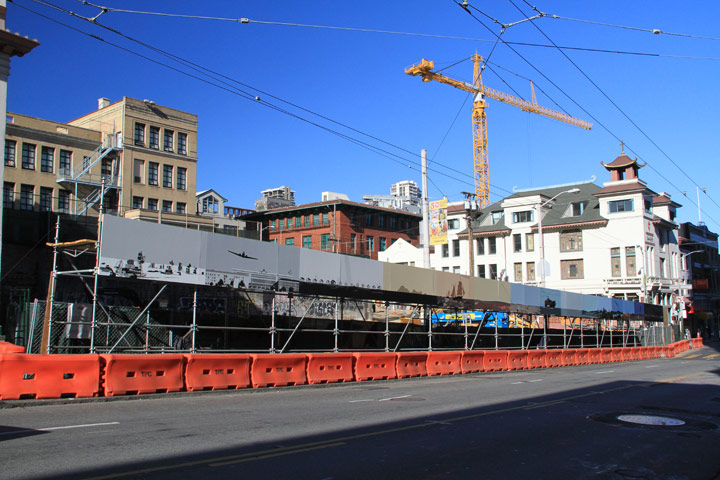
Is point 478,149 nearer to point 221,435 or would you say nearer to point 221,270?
point 221,270

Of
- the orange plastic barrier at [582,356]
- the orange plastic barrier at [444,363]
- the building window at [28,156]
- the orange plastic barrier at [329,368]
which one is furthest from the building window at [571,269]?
the building window at [28,156]

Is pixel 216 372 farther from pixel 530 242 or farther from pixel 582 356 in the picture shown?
pixel 530 242

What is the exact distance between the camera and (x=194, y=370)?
49.2 ft

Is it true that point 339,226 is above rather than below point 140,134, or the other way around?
below

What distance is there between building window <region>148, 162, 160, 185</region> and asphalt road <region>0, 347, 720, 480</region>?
133 feet

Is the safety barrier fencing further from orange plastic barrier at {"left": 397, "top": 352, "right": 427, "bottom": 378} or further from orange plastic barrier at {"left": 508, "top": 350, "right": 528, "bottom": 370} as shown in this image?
orange plastic barrier at {"left": 508, "top": 350, "right": 528, "bottom": 370}

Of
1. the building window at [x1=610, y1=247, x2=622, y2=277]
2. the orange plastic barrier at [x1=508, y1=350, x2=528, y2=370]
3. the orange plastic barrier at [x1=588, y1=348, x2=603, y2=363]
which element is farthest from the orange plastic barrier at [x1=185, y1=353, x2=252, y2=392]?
the building window at [x1=610, y1=247, x2=622, y2=277]

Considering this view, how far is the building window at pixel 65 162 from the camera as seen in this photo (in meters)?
47.3

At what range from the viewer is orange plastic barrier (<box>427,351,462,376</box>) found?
22.8 m

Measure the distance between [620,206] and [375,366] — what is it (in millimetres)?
48160

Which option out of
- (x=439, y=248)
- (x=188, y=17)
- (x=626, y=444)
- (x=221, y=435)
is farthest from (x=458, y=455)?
(x=439, y=248)

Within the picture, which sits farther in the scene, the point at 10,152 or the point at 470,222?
the point at 10,152

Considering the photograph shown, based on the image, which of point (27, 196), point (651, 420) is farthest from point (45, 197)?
point (651, 420)

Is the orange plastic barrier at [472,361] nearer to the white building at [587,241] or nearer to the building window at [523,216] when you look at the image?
the white building at [587,241]
